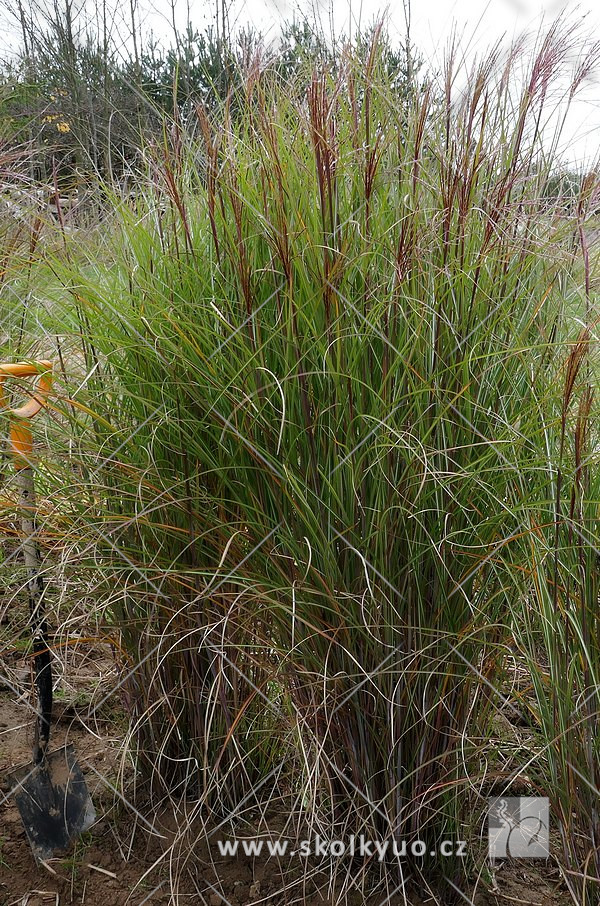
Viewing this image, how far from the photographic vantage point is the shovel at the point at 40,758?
1.71 m

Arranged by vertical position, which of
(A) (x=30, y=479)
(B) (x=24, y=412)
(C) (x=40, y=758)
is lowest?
(C) (x=40, y=758)

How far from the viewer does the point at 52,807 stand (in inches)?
71.4

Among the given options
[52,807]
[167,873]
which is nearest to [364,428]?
[167,873]

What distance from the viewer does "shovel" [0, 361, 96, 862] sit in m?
1.71

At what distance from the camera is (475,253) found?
1471 mm

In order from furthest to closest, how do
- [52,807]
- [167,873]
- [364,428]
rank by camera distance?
[52,807] < [167,873] < [364,428]

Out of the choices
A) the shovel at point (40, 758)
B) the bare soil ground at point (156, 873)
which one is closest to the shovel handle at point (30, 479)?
the shovel at point (40, 758)

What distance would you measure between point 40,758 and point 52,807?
13 cm

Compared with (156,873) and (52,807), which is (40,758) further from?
(156,873)

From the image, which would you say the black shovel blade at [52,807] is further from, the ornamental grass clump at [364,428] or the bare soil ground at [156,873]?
the ornamental grass clump at [364,428]

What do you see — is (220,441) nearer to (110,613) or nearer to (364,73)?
(110,613)

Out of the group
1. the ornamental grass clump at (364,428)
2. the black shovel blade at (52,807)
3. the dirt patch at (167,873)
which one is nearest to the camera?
the ornamental grass clump at (364,428)

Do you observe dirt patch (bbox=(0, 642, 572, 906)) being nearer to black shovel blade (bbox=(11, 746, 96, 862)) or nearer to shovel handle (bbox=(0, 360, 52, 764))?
black shovel blade (bbox=(11, 746, 96, 862))

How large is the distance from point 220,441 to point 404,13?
1157 millimetres
